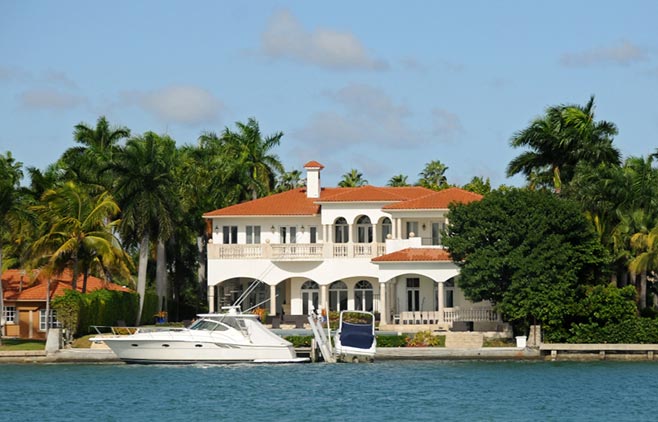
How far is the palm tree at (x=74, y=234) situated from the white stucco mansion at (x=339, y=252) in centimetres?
1309

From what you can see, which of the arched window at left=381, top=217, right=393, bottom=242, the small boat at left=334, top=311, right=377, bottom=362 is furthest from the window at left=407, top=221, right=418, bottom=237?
the small boat at left=334, top=311, right=377, bottom=362

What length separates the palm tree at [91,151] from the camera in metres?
75.9

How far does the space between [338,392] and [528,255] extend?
14941mm

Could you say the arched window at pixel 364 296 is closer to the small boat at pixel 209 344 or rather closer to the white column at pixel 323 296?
the white column at pixel 323 296

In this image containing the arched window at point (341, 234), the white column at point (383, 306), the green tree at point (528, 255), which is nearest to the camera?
the green tree at point (528, 255)

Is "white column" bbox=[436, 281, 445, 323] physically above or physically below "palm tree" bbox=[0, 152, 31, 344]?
below

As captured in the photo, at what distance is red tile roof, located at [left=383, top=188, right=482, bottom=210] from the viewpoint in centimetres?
7519

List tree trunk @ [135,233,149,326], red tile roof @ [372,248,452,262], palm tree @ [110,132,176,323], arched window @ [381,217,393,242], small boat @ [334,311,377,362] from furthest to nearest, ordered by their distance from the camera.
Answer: arched window @ [381,217,393,242]
tree trunk @ [135,233,149,326]
red tile roof @ [372,248,452,262]
palm tree @ [110,132,176,323]
small boat @ [334,311,377,362]

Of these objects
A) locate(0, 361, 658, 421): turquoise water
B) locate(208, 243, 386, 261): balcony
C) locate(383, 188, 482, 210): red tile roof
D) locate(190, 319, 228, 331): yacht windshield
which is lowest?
locate(0, 361, 658, 421): turquoise water

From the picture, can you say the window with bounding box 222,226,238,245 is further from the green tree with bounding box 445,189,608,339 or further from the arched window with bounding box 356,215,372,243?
the green tree with bounding box 445,189,608,339

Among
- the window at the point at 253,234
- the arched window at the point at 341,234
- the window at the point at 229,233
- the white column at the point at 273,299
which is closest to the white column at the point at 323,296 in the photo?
the white column at the point at 273,299

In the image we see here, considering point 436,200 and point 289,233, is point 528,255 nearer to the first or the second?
point 436,200

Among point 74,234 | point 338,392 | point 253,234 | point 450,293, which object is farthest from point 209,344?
point 253,234

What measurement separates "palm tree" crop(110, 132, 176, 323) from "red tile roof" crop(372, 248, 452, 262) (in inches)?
445
